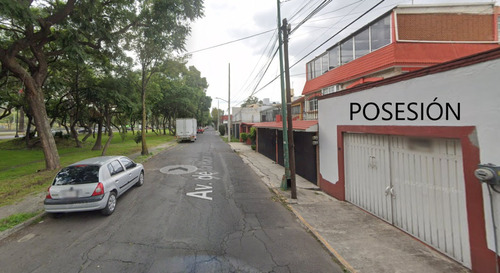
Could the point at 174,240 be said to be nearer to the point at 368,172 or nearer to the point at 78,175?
the point at 78,175

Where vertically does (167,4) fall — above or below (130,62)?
above

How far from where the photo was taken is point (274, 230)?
199 inches

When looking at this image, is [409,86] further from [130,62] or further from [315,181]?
[130,62]

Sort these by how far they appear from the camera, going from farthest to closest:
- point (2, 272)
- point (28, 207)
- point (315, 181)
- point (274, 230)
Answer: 1. point (315, 181)
2. point (28, 207)
3. point (274, 230)
4. point (2, 272)

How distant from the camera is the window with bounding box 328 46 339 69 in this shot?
13.9 meters

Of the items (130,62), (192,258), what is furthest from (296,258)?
(130,62)

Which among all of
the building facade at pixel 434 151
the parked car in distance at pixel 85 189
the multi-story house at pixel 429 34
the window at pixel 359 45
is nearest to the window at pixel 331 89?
the window at pixel 359 45

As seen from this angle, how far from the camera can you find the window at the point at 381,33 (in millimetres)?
10214

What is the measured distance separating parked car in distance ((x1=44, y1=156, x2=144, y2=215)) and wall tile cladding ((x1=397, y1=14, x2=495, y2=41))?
43.4 ft

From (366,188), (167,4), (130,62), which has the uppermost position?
(167,4)

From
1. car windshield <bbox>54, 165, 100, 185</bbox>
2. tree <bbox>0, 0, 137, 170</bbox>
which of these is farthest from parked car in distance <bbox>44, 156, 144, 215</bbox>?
tree <bbox>0, 0, 137, 170</bbox>

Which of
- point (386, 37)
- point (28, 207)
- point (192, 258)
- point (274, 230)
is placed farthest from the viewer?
point (386, 37)

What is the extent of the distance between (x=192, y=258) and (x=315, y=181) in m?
6.17

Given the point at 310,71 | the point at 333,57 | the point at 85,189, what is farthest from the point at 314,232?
the point at 310,71
